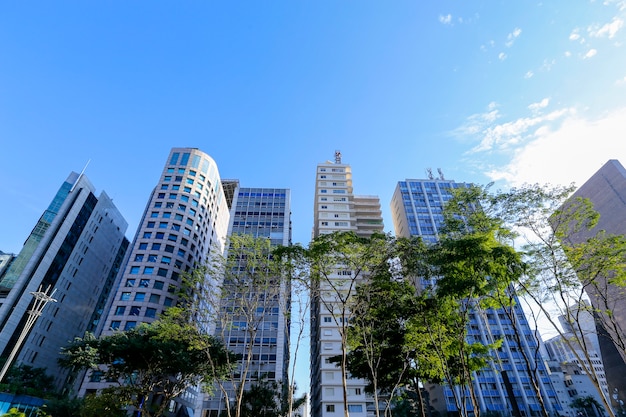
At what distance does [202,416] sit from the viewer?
144 feet

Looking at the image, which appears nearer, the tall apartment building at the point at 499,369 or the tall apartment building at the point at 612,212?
the tall apartment building at the point at 612,212

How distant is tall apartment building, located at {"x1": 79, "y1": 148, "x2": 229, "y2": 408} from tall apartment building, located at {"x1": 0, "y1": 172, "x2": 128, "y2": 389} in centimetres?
1200

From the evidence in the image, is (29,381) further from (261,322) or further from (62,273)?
(261,322)

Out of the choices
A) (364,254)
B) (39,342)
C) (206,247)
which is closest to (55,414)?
(39,342)

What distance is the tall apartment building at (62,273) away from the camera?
49406 millimetres

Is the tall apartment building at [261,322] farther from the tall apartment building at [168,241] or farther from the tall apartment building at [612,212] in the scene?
the tall apartment building at [612,212]

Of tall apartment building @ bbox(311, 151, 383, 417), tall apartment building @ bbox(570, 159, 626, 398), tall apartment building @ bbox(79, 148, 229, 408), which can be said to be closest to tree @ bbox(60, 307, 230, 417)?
tall apartment building @ bbox(79, 148, 229, 408)

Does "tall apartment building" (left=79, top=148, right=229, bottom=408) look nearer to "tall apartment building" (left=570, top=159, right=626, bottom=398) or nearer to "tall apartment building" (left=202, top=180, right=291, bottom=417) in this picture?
"tall apartment building" (left=202, top=180, right=291, bottom=417)

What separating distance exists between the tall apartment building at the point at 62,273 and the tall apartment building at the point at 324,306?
41.8m

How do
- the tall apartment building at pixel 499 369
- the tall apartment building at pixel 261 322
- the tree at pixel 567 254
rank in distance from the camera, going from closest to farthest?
the tree at pixel 567 254 → the tall apartment building at pixel 261 322 → the tall apartment building at pixel 499 369

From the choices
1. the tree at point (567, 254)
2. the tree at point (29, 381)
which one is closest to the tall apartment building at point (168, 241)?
the tree at point (29, 381)

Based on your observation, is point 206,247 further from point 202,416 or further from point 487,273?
point 487,273

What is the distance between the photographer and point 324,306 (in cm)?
4291

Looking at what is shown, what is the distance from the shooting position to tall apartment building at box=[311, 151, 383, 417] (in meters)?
44.1
